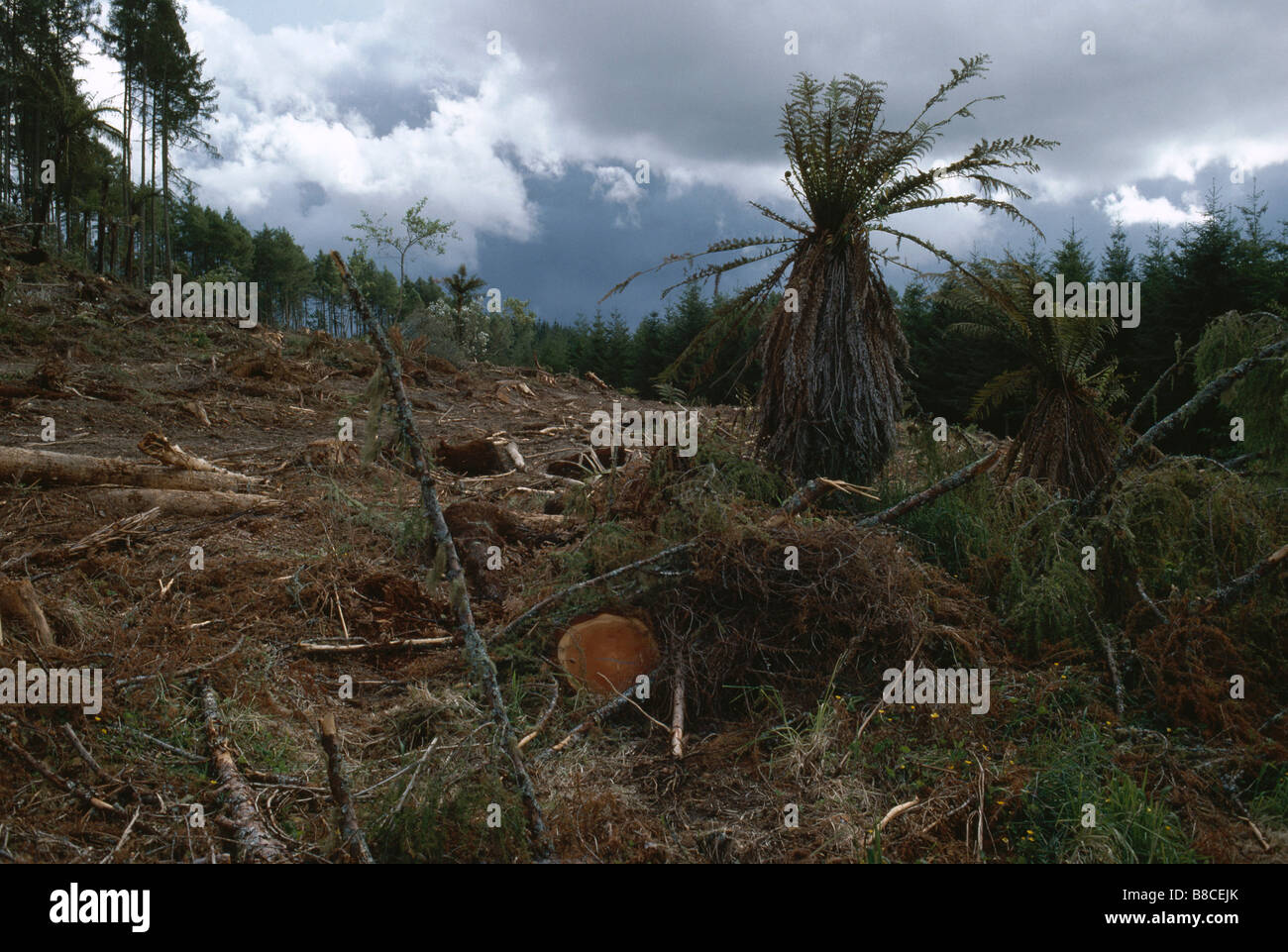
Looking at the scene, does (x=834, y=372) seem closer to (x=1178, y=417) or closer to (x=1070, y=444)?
(x=1070, y=444)

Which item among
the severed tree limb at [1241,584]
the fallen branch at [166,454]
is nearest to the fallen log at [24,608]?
the fallen branch at [166,454]

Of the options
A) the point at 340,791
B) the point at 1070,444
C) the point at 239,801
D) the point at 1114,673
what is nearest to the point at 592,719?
the point at 239,801

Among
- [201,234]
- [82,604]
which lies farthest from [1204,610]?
[201,234]

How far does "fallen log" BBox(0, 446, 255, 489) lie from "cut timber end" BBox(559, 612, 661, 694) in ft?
15.0

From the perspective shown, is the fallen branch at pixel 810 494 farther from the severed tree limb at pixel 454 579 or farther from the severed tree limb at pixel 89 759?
the severed tree limb at pixel 89 759

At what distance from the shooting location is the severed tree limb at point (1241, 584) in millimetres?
4266

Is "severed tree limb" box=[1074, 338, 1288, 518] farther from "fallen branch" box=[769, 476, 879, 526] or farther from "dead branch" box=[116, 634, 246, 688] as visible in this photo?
"dead branch" box=[116, 634, 246, 688]

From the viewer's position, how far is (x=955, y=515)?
19.6 feet

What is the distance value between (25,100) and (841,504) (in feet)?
115

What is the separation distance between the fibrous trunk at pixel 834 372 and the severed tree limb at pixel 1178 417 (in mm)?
1585

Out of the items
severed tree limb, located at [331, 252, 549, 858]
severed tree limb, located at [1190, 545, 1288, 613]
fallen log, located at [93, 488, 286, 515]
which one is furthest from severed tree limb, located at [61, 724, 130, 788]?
severed tree limb, located at [1190, 545, 1288, 613]

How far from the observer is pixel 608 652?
4574 mm

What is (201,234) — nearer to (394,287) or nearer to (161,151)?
(394,287)

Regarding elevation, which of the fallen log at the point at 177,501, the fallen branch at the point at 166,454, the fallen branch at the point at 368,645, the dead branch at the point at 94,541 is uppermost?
the fallen branch at the point at 166,454
